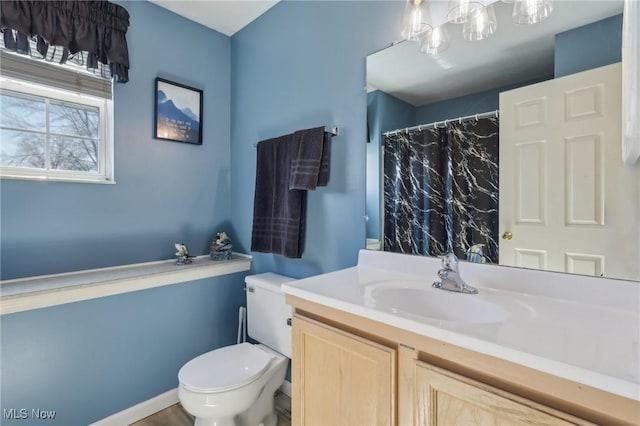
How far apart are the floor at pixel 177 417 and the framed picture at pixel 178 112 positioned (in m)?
1.61

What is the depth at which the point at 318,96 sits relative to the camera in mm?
1618

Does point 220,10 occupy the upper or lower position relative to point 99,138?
upper

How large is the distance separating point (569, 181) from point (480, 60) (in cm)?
54

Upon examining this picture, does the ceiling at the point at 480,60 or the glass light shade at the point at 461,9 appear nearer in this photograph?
the ceiling at the point at 480,60

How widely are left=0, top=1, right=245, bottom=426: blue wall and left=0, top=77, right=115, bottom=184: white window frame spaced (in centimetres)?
5

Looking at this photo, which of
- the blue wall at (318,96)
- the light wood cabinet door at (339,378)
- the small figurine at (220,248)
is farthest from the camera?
the small figurine at (220,248)

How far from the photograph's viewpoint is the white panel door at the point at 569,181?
83 centimetres

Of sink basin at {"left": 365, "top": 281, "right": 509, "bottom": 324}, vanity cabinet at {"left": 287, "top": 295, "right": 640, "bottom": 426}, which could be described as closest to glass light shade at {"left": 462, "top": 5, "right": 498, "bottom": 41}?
sink basin at {"left": 365, "top": 281, "right": 509, "bottom": 324}

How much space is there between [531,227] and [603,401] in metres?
0.59

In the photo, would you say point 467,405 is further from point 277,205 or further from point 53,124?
point 53,124

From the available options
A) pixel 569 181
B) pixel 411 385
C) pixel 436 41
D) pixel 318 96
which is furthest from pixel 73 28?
pixel 569 181

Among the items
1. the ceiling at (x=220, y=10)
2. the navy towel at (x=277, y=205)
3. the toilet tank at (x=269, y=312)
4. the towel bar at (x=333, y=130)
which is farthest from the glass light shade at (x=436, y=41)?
the toilet tank at (x=269, y=312)

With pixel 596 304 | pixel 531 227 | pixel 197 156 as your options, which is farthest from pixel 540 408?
pixel 197 156

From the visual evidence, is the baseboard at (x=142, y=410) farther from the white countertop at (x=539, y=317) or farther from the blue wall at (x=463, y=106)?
the blue wall at (x=463, y=106)
